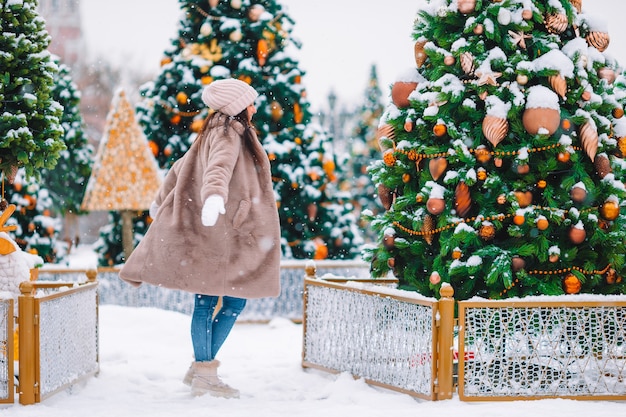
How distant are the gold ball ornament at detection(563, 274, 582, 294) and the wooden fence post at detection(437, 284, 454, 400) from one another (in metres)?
1.02

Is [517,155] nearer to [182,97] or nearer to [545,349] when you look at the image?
[545,349]

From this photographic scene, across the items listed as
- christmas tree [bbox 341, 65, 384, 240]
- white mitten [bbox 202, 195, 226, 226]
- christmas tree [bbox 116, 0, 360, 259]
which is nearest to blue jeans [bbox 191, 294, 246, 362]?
white mitten [bbox 202, 195, 226, 226]

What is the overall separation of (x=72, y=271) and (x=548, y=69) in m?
6.56

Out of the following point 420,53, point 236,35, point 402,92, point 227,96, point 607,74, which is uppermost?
point 236,35

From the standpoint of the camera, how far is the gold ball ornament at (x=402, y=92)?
554 centimetres

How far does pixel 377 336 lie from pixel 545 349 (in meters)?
1.04

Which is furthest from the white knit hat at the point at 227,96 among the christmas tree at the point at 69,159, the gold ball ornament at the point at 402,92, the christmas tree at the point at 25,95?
the christmas tree at the point at 69,159

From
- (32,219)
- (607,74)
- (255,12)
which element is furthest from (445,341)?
(32,219)

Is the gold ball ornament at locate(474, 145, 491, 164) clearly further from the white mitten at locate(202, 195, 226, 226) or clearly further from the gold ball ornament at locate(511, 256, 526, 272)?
the white mitten at locate(202, 195, 226, 226)

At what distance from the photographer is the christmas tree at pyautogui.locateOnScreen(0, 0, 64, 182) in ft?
17.2

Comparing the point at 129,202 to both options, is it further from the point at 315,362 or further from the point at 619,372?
the point at 619,372

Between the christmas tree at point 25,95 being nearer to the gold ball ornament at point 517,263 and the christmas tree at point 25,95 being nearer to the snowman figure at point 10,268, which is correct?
the snowman figure at point 10,268

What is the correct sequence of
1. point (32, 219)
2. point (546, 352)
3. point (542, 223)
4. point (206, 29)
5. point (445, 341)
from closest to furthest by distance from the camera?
point (445, 341) → point (546, 352) → point (542, 223) → point (206, 29) → point (32, 219)

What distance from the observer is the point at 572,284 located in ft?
16.7
